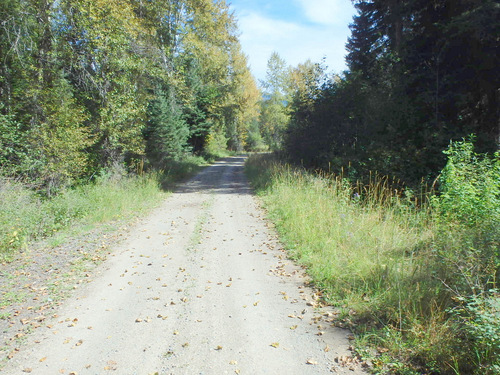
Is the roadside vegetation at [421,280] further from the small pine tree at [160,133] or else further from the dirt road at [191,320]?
the small pine tree at [160,133]

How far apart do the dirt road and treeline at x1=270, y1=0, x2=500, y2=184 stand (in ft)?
25.6

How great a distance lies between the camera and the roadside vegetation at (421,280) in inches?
131

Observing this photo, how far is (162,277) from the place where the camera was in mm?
5977

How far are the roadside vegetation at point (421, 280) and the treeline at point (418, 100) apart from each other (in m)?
6.32

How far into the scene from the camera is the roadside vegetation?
3330 mm

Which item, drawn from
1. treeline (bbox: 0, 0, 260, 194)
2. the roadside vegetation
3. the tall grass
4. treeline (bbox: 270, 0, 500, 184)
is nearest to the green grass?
the tall grass

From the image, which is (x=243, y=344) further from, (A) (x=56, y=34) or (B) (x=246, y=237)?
(A) (x=56, y=34)

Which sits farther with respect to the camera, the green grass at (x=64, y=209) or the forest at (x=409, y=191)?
the green grass at (x=64, y=209)

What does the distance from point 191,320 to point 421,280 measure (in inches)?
122

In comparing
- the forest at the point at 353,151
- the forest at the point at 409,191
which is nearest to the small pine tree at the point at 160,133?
the forest at the point at 353,151

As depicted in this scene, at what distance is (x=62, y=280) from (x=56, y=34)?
456 inches

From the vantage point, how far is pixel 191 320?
4500 mm

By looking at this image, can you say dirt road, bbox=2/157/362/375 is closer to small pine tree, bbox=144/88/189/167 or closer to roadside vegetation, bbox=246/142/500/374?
roadside vegetation, bbox=246/142/500/374

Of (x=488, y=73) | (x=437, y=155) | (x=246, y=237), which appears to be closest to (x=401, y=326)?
(x=246, y=237)
